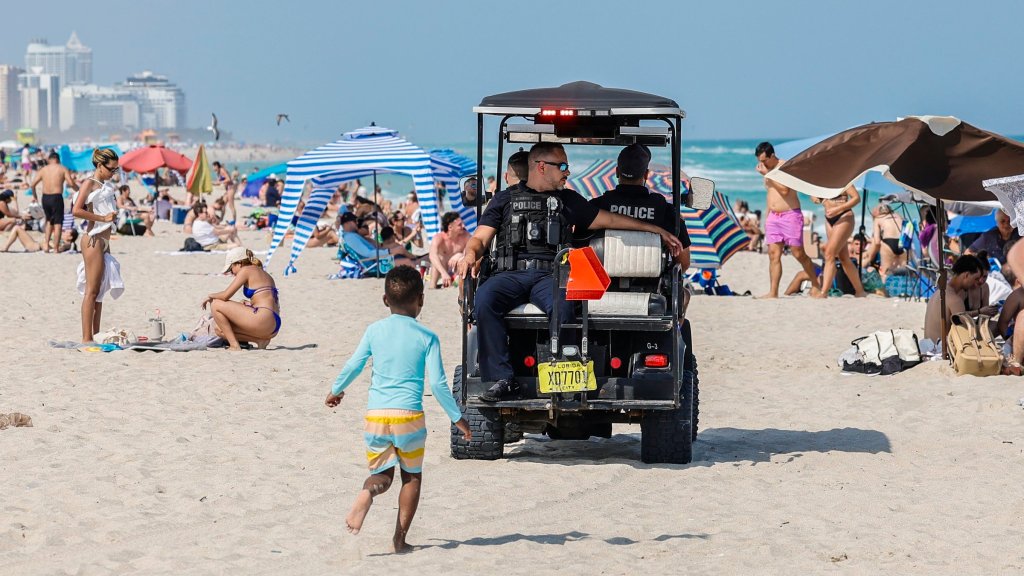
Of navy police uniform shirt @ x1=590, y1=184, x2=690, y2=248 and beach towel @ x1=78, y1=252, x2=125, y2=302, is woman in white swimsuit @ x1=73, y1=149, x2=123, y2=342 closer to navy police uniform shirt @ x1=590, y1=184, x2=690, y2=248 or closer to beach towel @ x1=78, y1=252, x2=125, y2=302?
beach towel @ x1=78, y1=252, x2=125, y2=302

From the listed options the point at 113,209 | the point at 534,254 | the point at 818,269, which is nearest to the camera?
the point at 534,254

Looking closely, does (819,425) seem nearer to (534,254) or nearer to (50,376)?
(534,254)

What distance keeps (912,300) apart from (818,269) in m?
2.89

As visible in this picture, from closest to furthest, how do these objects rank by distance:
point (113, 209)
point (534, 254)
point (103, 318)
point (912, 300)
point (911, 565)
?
1. point (911, 565)
2. point (534, 254)
3. point (113, 209)
4. point (103, 318)
5. point (912, 300)

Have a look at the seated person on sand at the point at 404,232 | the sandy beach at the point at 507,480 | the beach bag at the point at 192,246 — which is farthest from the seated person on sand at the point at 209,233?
the sandy beach at the point at 507,480

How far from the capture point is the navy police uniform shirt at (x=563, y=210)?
730 cm

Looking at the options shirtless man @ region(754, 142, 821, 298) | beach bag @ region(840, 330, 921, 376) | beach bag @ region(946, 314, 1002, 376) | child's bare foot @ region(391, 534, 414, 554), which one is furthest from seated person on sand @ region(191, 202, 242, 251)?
child's bare foot @ region(391, 534, 414, 554)

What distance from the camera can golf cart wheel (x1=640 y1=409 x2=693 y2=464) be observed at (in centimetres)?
736

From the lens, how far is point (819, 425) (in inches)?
354

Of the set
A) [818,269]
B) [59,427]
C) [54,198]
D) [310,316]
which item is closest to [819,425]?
[59,427]

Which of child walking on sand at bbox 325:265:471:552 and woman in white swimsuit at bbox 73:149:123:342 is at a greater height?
woman in white swimsuit at bbox 73:149:123:342

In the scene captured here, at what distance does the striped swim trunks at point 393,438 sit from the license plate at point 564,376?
1660 mm

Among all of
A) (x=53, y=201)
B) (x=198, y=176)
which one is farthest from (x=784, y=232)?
(x=198, y=176)

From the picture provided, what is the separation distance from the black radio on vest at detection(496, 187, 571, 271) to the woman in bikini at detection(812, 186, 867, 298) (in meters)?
9.06
